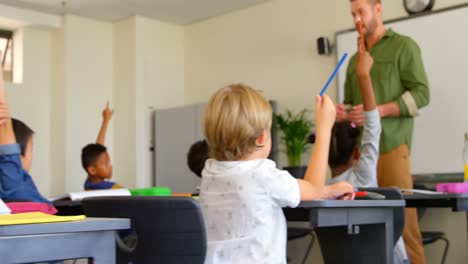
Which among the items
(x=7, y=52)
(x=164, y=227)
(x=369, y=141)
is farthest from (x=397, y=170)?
(x=7, y=52)

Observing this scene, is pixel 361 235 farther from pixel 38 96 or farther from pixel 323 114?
pixel 38 96

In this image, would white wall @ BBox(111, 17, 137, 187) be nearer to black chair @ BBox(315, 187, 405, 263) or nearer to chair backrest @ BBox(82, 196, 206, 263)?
black chair @ BBox(315, 187, 405, 263)

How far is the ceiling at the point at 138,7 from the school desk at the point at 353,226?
13.3 feet

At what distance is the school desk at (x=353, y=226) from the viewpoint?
1.74 m

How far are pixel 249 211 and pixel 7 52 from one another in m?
5.55

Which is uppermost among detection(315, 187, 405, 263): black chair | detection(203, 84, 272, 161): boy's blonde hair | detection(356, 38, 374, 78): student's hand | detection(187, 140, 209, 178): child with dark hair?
detection(356, 38, 374, 78): student's hand

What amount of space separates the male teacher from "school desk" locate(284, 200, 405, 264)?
2.83 ft

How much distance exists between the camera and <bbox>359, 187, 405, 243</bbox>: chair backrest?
215cm

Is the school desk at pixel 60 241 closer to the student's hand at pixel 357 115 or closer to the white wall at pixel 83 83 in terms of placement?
the student's hand at pixel 357 115

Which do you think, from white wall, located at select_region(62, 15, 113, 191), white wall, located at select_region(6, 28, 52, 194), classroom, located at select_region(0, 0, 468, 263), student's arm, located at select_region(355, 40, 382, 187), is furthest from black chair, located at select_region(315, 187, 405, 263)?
white wall, located at select_region(6, 28, 52, 194)

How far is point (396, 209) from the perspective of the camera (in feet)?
7.55

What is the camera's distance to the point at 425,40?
188 inches

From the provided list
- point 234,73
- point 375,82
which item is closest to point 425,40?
point 375,82

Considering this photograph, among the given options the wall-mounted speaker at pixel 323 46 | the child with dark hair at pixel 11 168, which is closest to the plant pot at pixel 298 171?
the wall-mounted speaker at pixel 323 46
